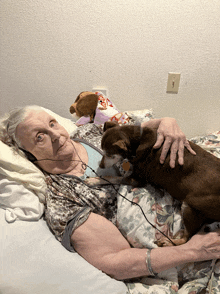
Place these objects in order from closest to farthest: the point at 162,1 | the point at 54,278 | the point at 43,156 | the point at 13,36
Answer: the point at 54,278 → the point at 43,156 → the point at 162,1 → the point at 13,36

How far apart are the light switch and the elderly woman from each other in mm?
664

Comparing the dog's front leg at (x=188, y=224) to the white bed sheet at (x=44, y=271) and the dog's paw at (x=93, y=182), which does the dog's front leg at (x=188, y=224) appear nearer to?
the white bed sheet at (x=44, y=271)

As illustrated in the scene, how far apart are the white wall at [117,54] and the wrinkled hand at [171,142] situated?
74 cm

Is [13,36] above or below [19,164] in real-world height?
above

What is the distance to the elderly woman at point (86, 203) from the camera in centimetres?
86

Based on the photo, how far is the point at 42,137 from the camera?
105cm

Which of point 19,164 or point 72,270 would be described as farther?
point 19,164

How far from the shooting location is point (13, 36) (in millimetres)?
1480

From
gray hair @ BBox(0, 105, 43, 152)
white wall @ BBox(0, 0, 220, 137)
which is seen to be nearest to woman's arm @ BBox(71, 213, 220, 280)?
gray hair @ BBox(0, 105, 43, 152)

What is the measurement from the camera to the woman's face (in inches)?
40.9

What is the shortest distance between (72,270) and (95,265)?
0.10 meters

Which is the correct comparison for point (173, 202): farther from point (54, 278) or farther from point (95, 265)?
point (54, 278)

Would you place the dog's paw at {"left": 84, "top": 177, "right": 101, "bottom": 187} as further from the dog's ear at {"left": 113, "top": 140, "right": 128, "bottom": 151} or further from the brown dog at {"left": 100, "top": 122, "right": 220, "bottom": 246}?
the dog's ear at {"left": 113, "top": 140, "right": 128, "bottom": 151}

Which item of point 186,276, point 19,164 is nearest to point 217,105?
point 186,276
